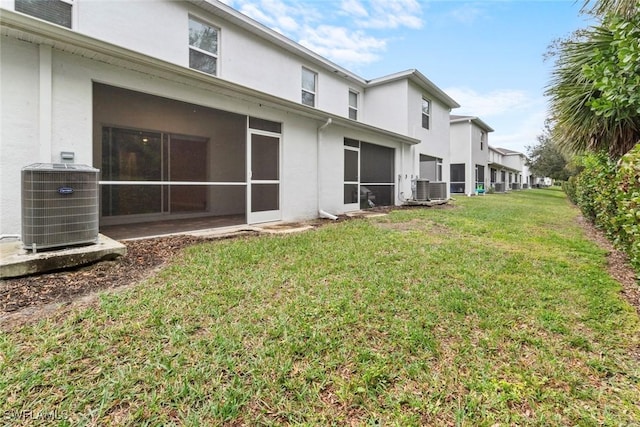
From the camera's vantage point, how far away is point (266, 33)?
985 centimetres

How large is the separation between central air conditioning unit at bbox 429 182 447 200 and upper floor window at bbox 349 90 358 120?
487 cm

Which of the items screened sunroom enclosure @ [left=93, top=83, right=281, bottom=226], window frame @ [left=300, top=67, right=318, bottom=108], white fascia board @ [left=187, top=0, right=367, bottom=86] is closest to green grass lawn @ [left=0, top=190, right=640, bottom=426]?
screened sunroom enclosure @ [left=93, top=83, right=281, bottom=226]

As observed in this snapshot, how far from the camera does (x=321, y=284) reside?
11.9 ft

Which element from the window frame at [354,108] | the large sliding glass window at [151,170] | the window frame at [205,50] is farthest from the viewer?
the window frame at [354,108]

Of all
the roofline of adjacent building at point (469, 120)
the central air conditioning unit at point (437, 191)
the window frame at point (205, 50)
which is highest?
the roofline of adjacent building at point (469, 120)

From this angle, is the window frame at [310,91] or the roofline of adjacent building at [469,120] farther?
the roofline of adjacent building at [469,120]

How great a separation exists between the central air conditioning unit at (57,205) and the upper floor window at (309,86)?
9064 millimetres

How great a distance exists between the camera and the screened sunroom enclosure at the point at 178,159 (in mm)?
7766

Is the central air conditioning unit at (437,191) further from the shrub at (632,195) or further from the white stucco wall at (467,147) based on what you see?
the shrub at (632,195)

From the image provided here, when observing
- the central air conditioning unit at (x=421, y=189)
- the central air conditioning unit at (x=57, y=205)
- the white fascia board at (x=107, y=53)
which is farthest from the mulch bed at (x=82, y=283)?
the central air conditioning unit at (x=421, y=189)

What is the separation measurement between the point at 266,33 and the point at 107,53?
20.8ft

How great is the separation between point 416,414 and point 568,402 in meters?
0.99

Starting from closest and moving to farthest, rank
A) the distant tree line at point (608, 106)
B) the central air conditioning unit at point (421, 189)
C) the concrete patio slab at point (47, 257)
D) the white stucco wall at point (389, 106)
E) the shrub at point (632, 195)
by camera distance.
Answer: the shrub at point (632, 195)
the distant tree line at point (608, 106)
the concrete patio slab at point (47, 257)
the central air conditioning unit at point (421, 189)
the white stucco wall at point (389, 106)

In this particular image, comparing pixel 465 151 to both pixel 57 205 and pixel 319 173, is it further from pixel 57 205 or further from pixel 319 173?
pixel 57 205
